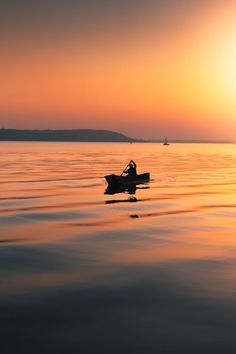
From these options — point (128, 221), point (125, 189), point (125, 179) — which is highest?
point (125, 179)

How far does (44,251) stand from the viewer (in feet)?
67.4

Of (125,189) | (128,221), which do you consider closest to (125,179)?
(125,189)

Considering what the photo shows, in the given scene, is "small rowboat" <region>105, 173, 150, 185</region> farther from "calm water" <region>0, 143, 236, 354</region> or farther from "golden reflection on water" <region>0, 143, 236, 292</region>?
"calm water" <region>0, 143, 236, 354</region>

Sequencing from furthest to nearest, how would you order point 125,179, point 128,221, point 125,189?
1. point 125,179
2. point 125,189
3. point 128,221

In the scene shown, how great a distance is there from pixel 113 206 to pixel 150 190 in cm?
1352

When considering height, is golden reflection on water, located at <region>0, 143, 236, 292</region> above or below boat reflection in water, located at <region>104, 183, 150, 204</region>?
above

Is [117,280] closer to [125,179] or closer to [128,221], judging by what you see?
[128,221]

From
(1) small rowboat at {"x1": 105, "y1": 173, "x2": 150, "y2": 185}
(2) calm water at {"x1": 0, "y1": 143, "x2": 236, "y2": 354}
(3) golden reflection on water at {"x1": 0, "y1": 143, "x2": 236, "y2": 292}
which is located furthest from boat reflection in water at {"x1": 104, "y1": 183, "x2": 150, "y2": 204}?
(2) calm water at {"x1": 0, "y1": 143, "x2": 236, "y2": 354}

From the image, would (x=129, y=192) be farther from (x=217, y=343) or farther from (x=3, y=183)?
(x=217, y=343)

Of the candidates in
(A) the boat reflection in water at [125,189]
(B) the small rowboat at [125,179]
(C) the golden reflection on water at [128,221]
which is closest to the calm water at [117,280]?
(C) the golden reflection on water at [128,221]

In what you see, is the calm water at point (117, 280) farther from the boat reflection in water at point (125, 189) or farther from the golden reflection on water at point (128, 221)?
the boat reflection in water at point (125, 189)

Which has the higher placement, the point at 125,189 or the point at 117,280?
the point at 117,280

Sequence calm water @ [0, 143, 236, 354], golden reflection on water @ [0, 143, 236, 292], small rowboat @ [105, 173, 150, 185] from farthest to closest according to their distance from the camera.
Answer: small rowboat @ [105, 173, 150, 185]
golden reflection on water @ [0, 143, 236, 292]
calm water @ [0, 143, 236, 354]

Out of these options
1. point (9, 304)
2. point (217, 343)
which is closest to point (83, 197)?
point (9, 304)
